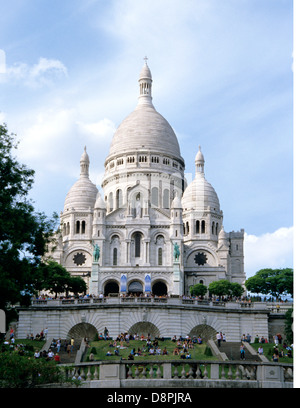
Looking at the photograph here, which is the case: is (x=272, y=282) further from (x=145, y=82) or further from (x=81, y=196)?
(x=145, y=82)

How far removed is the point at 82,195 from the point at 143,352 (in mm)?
67119

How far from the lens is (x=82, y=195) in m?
111

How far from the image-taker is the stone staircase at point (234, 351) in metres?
44.1

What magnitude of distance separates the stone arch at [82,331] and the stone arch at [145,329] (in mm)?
3225

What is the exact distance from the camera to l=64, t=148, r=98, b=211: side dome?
109 m

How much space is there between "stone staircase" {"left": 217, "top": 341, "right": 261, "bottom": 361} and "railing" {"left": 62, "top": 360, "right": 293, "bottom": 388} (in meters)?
14.3

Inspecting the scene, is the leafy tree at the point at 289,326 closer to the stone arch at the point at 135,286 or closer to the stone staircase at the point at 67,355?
the stone staircase at the point at 67,355

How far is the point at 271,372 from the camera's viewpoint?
91.7 ft

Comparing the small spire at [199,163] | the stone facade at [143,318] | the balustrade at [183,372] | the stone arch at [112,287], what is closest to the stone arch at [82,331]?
the stone facade at [143,318]

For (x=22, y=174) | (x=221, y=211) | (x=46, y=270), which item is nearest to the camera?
(x=22, y=174)

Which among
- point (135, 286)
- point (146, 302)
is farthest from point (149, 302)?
point (135, 286)

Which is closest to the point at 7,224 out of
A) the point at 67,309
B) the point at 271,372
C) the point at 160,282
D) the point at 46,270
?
the point at 46,270
